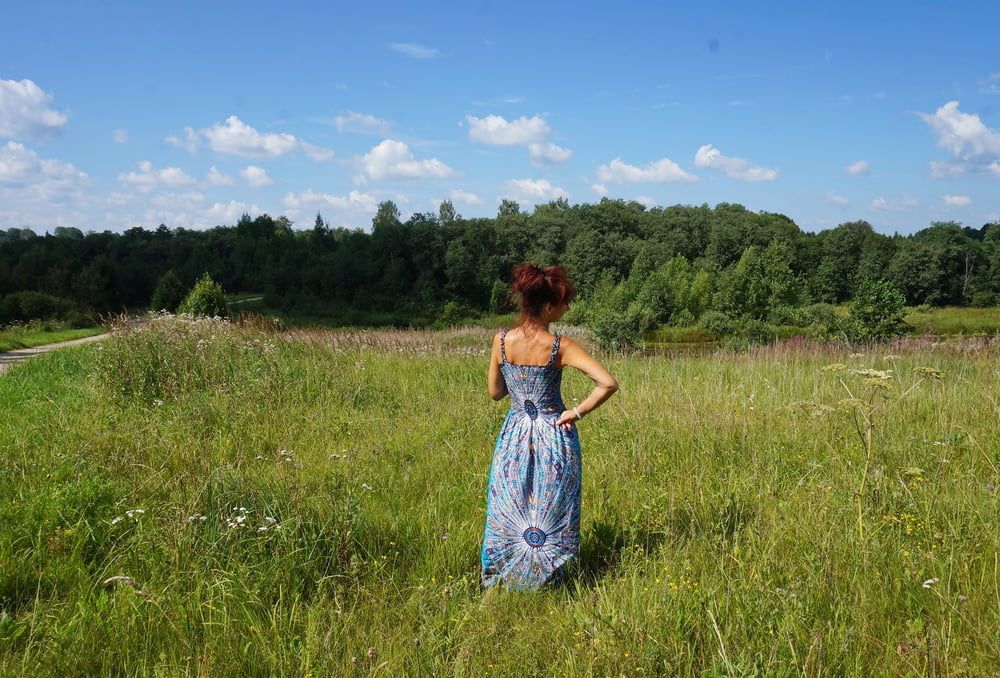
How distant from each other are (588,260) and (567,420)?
232 ft

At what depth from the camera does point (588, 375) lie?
3480 millimetres

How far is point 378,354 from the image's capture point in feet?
39.5

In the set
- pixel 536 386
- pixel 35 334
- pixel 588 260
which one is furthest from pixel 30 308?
pixel 588 260

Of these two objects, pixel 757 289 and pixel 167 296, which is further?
pixel 757 289

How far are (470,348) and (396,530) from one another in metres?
9.99

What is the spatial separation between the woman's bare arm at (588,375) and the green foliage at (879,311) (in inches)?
703

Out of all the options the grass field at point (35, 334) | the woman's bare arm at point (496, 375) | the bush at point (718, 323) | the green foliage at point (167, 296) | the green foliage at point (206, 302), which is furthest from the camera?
the bush at point (718, 323)

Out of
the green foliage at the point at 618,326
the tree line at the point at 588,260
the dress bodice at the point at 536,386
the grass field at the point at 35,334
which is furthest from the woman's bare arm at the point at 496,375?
the tree line at the point at 588,260

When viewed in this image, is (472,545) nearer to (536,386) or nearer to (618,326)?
(536,386)

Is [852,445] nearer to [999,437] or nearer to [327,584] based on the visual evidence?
[999,437]

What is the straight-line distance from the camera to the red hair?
11.7 ft

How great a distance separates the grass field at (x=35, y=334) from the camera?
18.5 m

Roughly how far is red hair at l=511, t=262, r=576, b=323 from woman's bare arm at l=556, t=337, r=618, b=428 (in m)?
0.24

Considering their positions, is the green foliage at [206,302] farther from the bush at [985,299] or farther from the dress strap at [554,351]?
the bush at [985,299]
